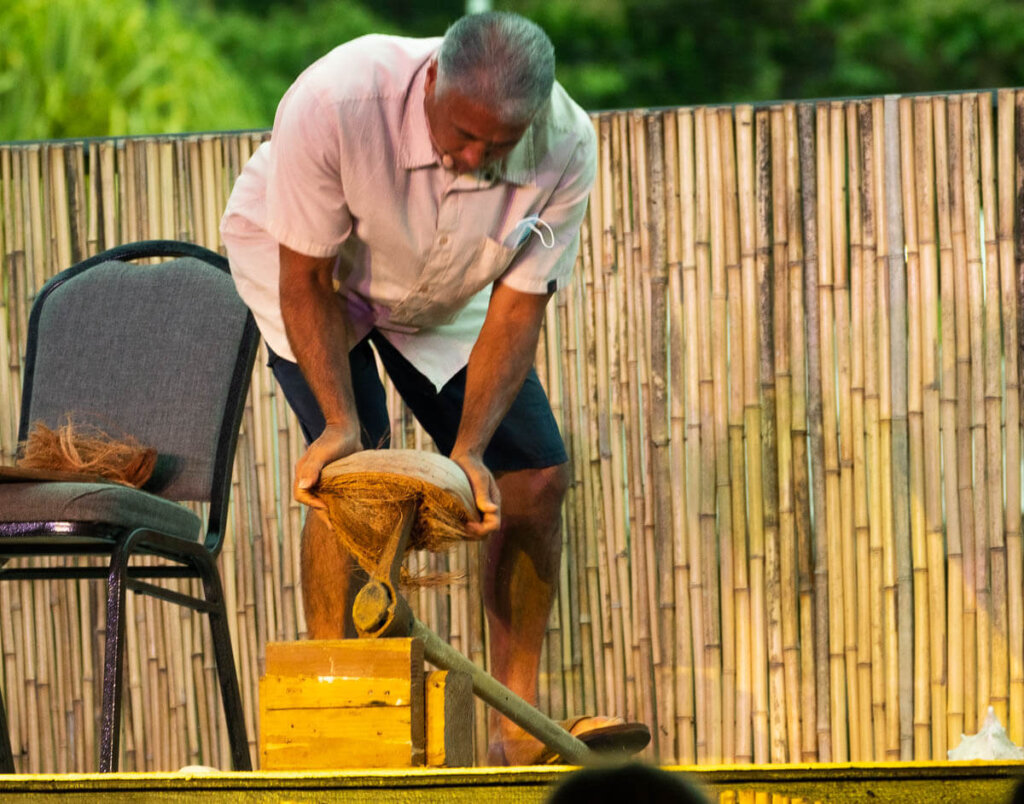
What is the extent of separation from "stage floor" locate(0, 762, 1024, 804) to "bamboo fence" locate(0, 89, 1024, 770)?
5.47 feet

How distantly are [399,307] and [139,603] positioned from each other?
124 cm

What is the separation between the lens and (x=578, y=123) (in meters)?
2.23

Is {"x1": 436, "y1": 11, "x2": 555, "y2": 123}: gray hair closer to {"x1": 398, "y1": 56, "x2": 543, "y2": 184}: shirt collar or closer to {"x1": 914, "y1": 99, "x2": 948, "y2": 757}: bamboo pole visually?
{"x1": 398, "y1": 56, "x2": 543, "y2": 184}: shirt collar

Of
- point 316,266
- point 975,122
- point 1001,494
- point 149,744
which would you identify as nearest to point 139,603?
point 149,744

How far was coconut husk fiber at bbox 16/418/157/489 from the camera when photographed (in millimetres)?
2324

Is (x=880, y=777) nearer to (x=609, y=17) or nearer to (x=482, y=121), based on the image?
(x=482, y=121)

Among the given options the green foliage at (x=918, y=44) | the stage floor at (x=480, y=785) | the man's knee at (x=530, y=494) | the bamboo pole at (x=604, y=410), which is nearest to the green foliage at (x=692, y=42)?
the green foliage at (x=918, y=44)

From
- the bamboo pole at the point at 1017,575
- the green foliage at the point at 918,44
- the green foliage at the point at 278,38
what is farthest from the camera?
the green foliage at the point at 278,38

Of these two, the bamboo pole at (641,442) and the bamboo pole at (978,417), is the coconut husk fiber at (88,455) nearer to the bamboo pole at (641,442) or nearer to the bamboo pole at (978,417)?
the bamboo pole at (641,442)

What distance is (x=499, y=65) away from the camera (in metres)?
1.87

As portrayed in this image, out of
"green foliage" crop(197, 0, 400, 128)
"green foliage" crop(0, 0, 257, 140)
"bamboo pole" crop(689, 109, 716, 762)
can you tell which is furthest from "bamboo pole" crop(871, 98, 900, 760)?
"green foliage" crop(197, 0, 400, 128)

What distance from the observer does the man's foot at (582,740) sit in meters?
2.15

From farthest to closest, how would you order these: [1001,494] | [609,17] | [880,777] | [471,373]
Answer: [609,17]
[1001,494]
[471,373]
[880,777]

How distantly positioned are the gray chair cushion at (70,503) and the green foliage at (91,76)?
689 centimetres
